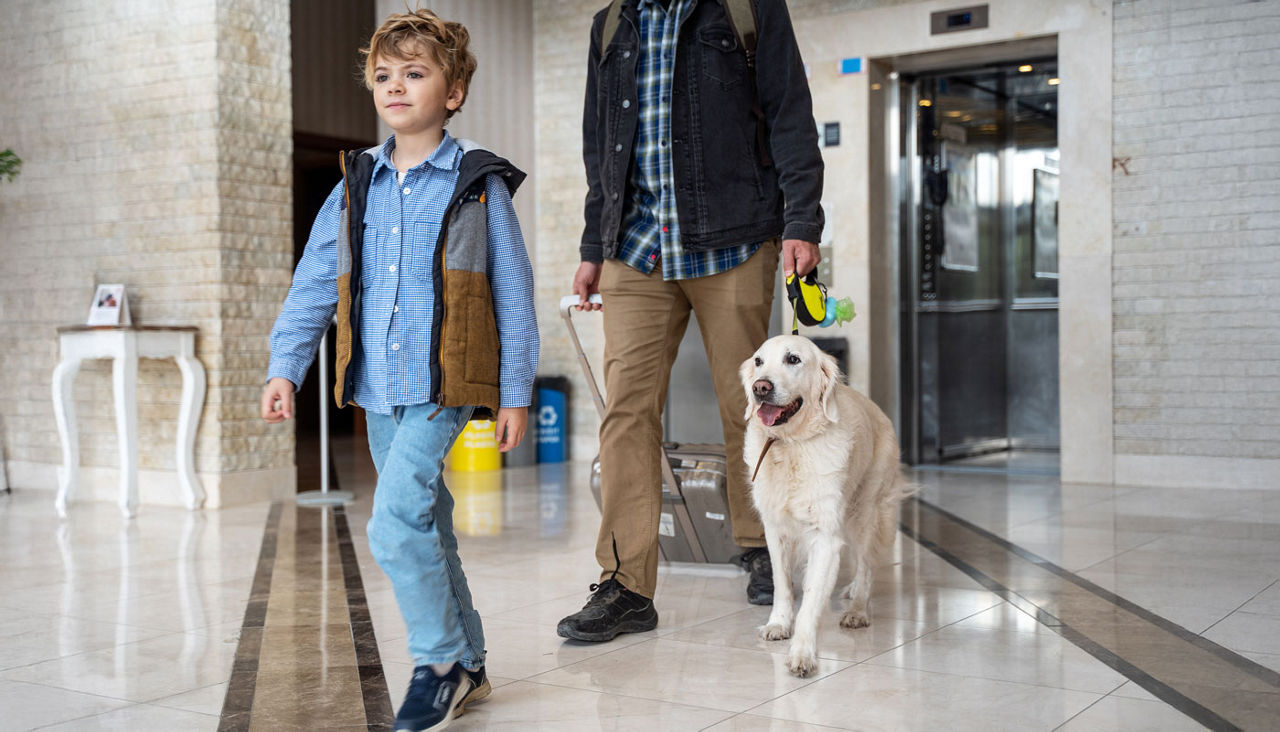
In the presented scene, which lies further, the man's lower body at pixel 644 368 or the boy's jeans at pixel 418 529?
the man's lower body at pixel 644 368

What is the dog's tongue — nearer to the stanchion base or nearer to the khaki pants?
the khaki pants

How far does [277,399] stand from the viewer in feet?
6.84

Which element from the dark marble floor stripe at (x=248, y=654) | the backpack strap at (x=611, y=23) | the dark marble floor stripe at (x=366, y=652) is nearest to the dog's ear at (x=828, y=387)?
the backpack strap at (x=611, y=23)

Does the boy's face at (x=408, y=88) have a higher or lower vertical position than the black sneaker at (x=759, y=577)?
higher

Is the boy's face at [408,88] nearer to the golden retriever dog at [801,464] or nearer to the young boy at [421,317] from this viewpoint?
the young boy at [421,317]

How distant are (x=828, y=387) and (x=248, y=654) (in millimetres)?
1447

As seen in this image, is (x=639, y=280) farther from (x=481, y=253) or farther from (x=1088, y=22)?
(x=1088, y=22)

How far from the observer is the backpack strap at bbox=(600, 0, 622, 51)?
2986 mm

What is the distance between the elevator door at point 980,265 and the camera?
689 centimetres

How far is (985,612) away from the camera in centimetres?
302

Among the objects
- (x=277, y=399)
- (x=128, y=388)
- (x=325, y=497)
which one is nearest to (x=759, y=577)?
(x=277, y=399)

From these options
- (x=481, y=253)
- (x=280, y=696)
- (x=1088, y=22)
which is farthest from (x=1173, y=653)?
(x=1088, y=22)

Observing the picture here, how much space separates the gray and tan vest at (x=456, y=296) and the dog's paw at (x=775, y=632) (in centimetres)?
98

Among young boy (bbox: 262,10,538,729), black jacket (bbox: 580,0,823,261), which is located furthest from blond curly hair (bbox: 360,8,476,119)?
black jacket (bbox: 580,0,823,261)
